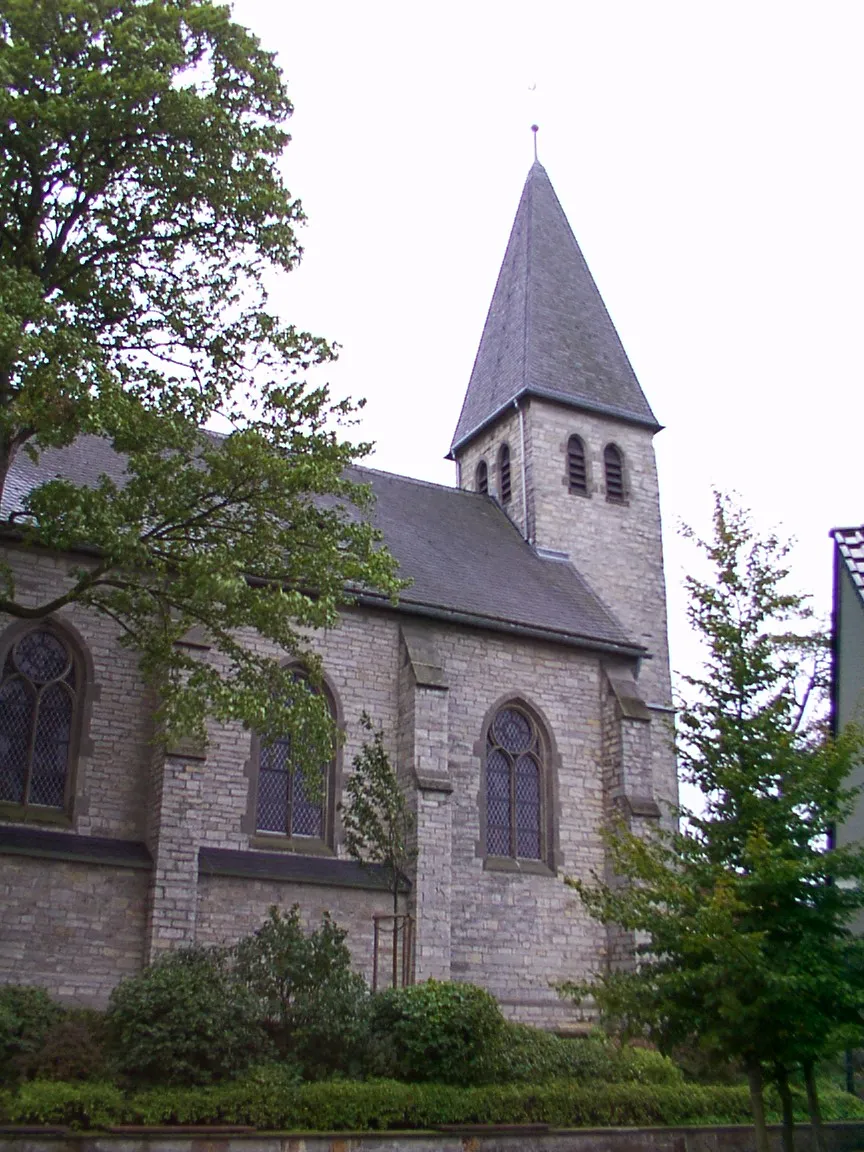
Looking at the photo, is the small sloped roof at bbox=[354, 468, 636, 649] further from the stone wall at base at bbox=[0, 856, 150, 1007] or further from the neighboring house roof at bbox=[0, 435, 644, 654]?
the stone wall at base at bbox=[0, 856, 150, 1007]

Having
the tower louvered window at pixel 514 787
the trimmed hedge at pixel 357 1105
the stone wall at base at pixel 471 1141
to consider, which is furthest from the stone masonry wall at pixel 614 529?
the trimmed hedge at pixel 357 1105

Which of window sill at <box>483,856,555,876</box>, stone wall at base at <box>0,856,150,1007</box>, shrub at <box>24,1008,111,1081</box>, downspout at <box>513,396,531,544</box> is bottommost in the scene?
shrub at <box>24,1008,111,1081</box>

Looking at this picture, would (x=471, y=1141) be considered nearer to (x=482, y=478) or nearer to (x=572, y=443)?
(x=572, y=443)

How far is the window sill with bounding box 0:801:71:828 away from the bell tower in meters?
11.7

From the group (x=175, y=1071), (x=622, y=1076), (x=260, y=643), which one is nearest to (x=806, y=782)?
(x=622, y=1076)

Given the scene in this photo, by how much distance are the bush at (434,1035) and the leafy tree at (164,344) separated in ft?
10.4

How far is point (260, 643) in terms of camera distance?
18.8 m

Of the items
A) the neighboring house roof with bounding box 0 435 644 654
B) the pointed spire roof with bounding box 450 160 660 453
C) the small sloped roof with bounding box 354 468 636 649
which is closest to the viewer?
the neighboring house roof with bounding box 0 435 644 654

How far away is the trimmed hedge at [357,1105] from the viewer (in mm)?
11086

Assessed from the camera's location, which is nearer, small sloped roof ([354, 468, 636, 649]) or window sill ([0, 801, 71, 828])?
window sill ([0, 801, 71, 828])

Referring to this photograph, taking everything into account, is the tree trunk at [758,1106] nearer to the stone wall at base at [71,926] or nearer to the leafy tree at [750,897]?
the leafy tree at [750,897]

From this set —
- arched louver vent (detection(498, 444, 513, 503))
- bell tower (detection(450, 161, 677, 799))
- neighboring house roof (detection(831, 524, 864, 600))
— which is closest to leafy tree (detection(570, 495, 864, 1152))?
neighboring house roof (detection(831, 524, 864, 600))

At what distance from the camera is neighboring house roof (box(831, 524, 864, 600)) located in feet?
51.6

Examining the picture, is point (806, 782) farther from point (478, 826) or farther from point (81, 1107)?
point (478, 826)
